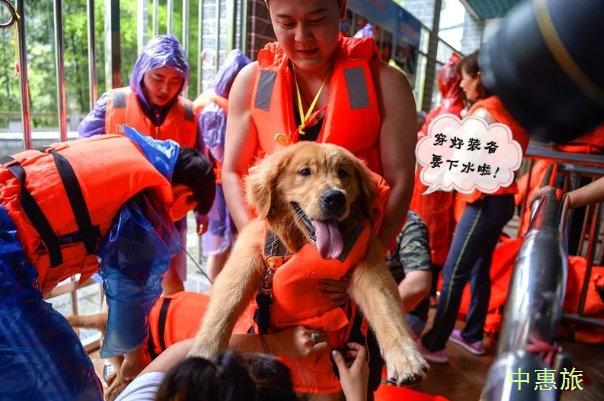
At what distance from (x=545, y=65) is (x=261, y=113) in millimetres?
952

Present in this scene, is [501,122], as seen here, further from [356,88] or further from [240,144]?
[240,144]

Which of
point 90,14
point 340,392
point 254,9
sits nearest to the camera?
point 340,392

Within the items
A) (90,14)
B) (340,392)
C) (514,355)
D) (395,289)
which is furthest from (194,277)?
(514,355)

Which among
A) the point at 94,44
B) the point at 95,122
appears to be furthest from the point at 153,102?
the point at 94,44

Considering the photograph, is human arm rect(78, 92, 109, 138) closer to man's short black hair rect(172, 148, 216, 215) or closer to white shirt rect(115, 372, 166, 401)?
man's short black hair rect(172, 148, 216, 215)

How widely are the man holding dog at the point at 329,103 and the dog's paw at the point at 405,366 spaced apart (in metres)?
0.26

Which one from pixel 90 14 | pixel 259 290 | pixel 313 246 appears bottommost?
pixel 259 290

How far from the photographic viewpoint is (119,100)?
2.84m

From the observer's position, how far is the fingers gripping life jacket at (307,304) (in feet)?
4.11

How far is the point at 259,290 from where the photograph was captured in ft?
4.49

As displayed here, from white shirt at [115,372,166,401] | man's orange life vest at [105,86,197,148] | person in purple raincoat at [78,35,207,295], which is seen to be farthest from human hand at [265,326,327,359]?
man's orange life vest at [105,86,197,148]

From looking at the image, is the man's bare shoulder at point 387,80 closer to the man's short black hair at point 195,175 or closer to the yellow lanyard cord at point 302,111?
the yellow lanyard cord at point 302,111

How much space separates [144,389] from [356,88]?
103 cm

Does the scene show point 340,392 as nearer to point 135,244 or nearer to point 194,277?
point 135,244
